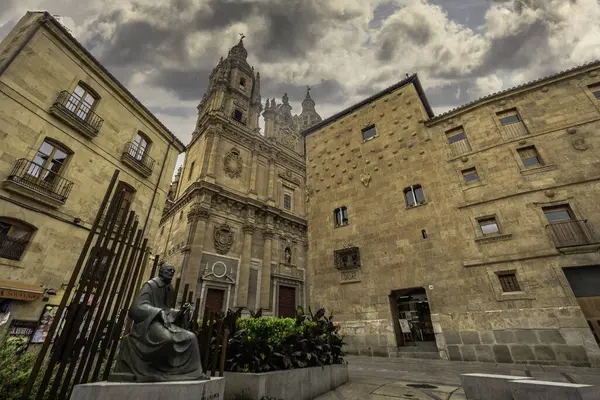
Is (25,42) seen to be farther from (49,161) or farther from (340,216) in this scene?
(340,216)

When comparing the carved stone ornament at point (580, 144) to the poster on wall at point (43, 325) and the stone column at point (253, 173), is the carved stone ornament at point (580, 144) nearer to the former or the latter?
the stone column at point (253, 173)

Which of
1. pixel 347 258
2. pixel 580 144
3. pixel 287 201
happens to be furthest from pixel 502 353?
pixel 287 201

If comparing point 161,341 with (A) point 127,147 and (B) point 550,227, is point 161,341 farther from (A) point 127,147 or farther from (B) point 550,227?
(A) point 127,147

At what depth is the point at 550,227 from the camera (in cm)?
948

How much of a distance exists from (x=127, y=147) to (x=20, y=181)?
16.8 feet

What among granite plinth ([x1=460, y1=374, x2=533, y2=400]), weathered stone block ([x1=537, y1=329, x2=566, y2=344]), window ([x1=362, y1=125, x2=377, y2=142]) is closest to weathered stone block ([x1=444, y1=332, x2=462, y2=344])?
weathered stone block ([x1=537, y1=329, x2=566, y2=344])

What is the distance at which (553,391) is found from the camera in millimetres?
3352

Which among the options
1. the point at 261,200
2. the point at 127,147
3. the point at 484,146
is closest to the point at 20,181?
the point at 127,147

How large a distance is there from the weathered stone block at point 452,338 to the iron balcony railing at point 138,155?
16.6 m

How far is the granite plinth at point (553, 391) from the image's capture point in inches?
125

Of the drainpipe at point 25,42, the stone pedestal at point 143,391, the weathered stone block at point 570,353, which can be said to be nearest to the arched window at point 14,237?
the drainpipe at point 25,42

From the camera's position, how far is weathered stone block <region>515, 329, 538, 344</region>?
8.55m

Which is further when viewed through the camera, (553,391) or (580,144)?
(580,144)

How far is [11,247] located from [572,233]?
2029cm
